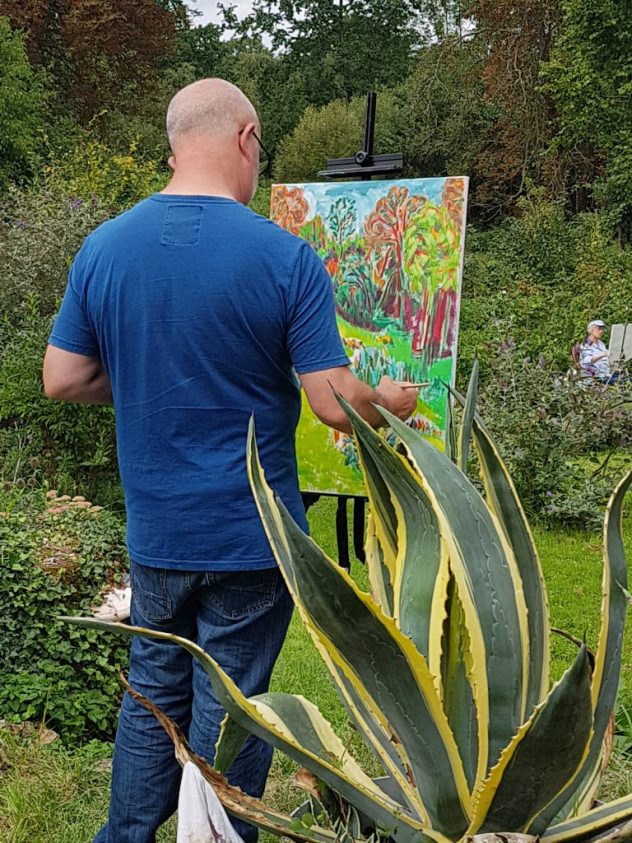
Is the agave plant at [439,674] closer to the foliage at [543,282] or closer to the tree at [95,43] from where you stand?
the foliage at [543,282]

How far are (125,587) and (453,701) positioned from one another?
257cm

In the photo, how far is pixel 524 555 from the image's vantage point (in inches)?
52.0

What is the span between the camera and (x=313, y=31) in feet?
119

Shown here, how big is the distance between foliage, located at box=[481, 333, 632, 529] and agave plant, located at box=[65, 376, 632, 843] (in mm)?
5428

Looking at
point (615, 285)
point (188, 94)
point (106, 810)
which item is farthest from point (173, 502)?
point (615, 285)


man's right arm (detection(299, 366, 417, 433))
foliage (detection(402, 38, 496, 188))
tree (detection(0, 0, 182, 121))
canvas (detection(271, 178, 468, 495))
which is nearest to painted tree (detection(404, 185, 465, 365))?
canvas (detection(271, 178, 468, 495))

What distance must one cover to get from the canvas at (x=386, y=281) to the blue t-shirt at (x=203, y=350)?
1.98m

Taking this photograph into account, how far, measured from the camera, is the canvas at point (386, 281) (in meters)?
3.99

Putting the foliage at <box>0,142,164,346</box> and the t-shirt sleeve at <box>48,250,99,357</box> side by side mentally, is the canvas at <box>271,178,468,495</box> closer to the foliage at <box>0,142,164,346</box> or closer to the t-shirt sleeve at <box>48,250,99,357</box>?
the t-shirt sleeve at <box>48,250,99,357</box>

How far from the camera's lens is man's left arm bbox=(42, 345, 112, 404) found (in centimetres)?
211

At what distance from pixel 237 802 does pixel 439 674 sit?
11.9 inches

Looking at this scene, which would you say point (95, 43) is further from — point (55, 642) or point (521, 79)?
point (55, 642)

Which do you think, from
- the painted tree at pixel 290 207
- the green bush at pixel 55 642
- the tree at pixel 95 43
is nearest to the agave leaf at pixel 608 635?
the green bush at pixel 55 642

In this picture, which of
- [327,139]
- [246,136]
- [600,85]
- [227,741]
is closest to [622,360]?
→ [246,136]
